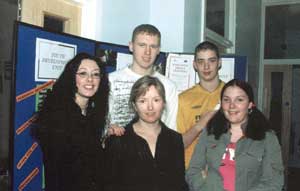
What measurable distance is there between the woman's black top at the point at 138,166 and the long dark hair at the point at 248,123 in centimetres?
35

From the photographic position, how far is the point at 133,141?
188 cm

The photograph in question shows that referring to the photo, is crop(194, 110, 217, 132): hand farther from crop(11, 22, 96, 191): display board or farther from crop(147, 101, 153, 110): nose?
crop(11, 22, 96, 191): display board

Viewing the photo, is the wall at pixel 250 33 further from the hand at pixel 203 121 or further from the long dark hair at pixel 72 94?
the long dark hair at pixel 72 94

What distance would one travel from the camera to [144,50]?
227cm

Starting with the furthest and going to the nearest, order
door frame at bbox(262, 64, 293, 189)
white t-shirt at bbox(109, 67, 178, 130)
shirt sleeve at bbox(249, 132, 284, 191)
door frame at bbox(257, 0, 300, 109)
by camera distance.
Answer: door frame at bbox(257, 0, 300, 109)
door frame at bbox(262, 64, 293, 189)
white t-shirt at bbox(109, 67, 178, 130)
shirt sleeve at bbox(249, 132, 284, 191)

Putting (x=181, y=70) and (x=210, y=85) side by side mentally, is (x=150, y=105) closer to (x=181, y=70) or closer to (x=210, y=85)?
(x=210, y=85)

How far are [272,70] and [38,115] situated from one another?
20.6ft

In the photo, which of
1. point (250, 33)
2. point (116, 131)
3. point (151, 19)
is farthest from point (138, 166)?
point (250, 33)

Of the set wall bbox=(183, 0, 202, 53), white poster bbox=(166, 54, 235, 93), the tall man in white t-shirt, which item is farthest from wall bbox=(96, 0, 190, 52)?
the tall man in white t-shirt

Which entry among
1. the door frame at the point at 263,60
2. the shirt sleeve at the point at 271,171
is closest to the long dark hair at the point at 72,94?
the shirt sleeve at the point at 271,171

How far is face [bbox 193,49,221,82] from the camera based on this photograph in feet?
8.16

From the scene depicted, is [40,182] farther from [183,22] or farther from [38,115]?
[183,22]

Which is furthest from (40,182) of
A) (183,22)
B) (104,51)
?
(183,22)

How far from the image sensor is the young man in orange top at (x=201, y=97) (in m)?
2.47
